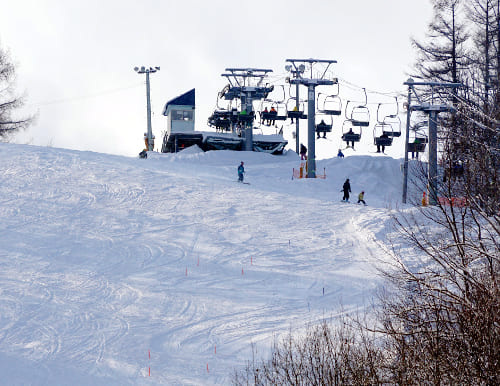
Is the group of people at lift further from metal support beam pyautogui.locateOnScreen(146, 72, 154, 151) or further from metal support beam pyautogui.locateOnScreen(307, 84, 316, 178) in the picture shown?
metal support beam pyautogui.locateOnScreen(146, 72, 154, 151)

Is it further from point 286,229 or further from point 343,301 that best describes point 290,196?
point 343,301

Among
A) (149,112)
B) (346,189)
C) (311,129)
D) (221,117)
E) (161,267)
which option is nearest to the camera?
(161,267)

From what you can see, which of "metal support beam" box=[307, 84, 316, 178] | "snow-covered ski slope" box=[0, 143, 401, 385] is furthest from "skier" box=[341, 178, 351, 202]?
"metal support beam" box=[307, 84, 316, 178]

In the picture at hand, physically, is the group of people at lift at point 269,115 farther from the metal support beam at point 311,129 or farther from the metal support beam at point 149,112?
the metal support beam at point 149,112

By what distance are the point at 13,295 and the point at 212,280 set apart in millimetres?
5434

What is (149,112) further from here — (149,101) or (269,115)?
(269,115)

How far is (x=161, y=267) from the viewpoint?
20.7 m

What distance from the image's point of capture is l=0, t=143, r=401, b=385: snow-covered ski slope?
1521cm

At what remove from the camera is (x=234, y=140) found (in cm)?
5056

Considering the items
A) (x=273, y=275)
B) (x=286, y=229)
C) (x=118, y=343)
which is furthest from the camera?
(x=286, y=229)

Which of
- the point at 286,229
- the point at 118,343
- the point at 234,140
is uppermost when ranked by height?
the point at 234,140

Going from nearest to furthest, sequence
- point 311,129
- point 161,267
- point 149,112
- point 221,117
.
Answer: point 161,267 → point 311,129 → point 149,112 → point 221,117

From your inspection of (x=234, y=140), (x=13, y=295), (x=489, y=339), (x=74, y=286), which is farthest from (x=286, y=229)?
(x=234, y=140)

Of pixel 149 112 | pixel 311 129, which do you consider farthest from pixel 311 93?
pixel 149 112
